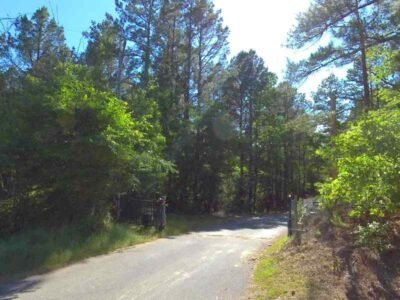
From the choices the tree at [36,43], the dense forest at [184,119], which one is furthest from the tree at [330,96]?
Result: the tree at [36,43]

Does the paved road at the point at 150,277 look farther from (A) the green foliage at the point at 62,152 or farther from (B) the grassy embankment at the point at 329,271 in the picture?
(A) the green foliage at the point at 62,152

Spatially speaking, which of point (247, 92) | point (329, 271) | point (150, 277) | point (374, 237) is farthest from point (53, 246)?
point (247, 92)

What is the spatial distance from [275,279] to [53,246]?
6487mm

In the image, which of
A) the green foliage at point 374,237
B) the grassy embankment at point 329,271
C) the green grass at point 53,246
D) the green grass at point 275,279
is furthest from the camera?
the green grass at point 53,246

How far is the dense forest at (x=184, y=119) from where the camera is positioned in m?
12.9

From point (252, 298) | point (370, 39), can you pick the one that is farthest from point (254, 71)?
point (252, 298)

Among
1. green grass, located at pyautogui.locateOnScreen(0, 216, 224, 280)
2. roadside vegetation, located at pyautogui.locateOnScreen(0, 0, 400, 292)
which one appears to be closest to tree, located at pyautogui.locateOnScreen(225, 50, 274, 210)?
roadside vegetation, located at pyautogui.locateOnScreen(0, 0, 400, 292)

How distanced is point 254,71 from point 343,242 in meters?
40.8

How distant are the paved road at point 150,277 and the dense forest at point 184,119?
3.02 metres

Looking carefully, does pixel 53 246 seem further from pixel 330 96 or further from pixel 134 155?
pixel 330 96

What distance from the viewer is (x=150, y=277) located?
36.5 feet

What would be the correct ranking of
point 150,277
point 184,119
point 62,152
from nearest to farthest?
point 150,277 → point 62,152 → point 184,119

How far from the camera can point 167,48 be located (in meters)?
43.2

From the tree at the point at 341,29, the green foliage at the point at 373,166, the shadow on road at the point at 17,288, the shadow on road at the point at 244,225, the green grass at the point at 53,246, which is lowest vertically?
the shadow on road at the point at 17,288
